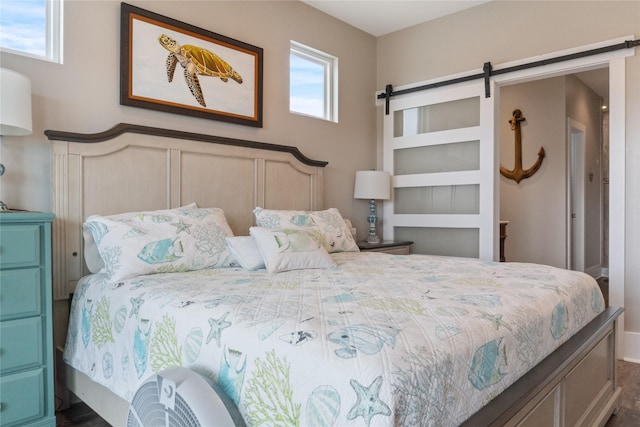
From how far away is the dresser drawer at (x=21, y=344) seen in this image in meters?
1.74

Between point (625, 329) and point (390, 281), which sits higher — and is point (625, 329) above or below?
below

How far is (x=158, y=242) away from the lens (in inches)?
84.6

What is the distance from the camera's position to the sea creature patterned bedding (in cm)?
97

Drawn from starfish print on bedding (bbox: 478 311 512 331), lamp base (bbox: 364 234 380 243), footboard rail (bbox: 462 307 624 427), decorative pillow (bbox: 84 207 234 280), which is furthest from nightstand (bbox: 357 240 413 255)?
starfish print on bedding (bbox: 478 311 512 331)

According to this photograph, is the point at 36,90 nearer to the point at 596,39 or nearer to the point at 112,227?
the point at 112,227

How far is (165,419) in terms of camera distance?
1186mm

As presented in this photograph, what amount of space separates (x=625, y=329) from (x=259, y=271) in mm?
2684

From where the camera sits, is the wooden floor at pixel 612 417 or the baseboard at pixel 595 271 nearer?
the wooden floor at pixel 612 417

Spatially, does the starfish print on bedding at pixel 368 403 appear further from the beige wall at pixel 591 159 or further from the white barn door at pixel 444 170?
the beige wall at pixel 591 159

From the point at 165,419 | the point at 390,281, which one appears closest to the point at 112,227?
the point at 165,419

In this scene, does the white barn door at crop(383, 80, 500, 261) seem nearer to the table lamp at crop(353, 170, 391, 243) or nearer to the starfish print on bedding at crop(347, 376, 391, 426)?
the table lamp at crop(353, 170, 391, 243)

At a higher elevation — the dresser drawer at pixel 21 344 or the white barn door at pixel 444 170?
the white barn door at pixel 444 170

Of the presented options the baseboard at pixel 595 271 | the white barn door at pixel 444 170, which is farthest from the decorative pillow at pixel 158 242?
the baseboard at pixel 595 271

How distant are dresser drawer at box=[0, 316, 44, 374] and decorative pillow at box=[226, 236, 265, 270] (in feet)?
3.12
